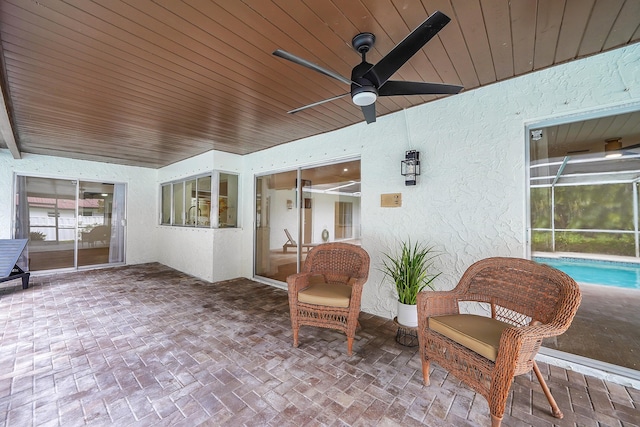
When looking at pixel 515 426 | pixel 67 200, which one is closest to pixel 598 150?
pixel 515 426

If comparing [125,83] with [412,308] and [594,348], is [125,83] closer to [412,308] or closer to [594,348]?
[412,308]

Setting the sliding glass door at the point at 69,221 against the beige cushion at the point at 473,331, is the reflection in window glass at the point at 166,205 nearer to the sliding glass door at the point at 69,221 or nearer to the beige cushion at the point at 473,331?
the sliding glass door at the point at 69,221

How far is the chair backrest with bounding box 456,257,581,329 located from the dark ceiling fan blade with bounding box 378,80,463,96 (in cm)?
143

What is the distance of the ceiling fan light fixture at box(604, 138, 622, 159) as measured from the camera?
2.35 meters

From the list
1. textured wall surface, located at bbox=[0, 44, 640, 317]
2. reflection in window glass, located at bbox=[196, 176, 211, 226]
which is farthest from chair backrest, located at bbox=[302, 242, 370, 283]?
reflection in window glass, located at bbox=[196, 176, 211, 226]

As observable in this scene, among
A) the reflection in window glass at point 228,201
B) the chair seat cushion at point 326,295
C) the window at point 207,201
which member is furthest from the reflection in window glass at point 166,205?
the chair seat cushion at point 326,295

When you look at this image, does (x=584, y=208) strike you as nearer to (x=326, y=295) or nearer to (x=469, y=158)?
(x=469, y=158)

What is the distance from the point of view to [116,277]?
17.8 ft

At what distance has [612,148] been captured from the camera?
2408 millimetres

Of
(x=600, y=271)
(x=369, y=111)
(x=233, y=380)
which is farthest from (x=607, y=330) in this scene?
(x=233, y=380)

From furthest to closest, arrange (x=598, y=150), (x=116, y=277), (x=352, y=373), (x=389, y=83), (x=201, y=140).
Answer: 1. (x=116, y=277)
2. (x=201, y=140)
3. (x=598, y=150)
4. (x=352, y=373)
5. (x=389, y=83)

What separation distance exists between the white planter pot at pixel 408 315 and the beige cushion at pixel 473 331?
619 millimetres

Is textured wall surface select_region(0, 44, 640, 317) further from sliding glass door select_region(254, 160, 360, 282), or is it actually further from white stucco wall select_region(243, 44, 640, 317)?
sliding glass door select_region(254, 160, 360, 282)

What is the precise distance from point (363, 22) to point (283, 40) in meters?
0.62
